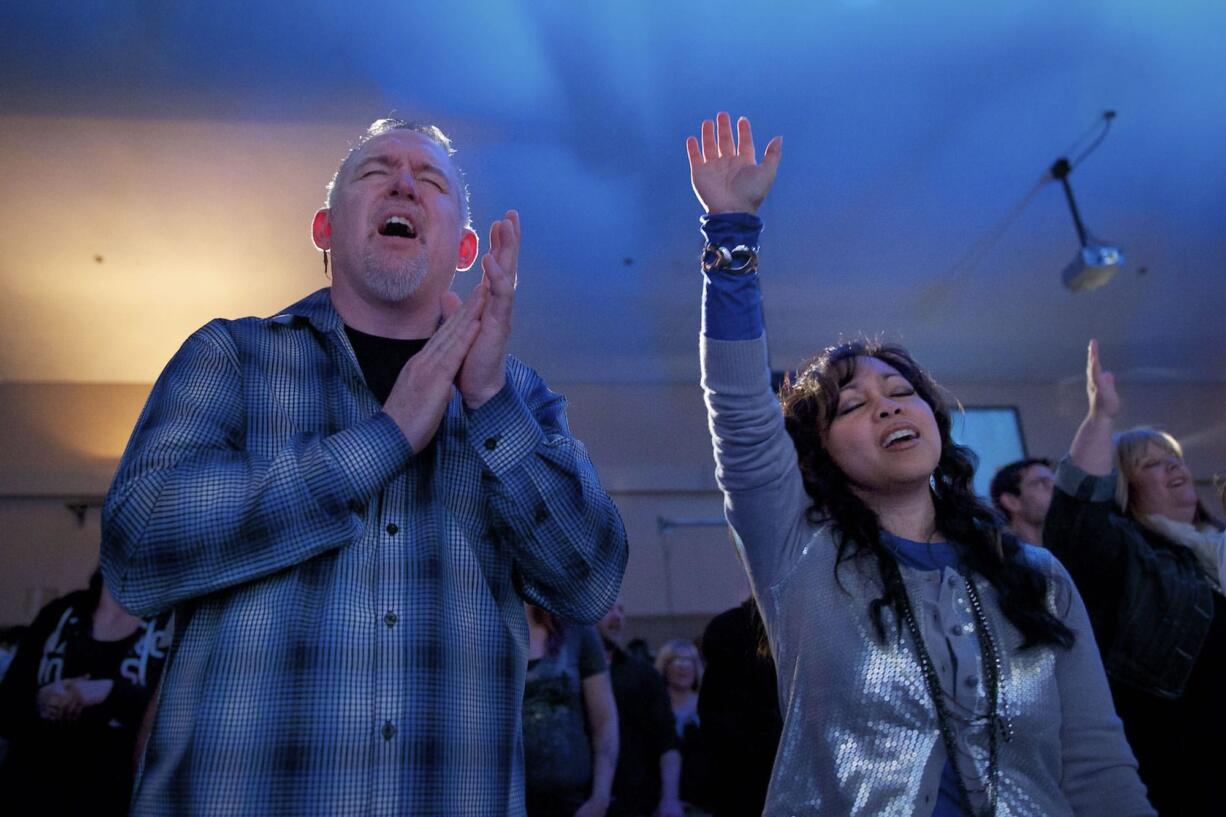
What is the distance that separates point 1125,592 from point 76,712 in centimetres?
223

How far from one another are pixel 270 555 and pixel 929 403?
1007 mm

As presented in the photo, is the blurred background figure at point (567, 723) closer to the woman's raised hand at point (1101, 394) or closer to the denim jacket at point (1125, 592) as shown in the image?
the denim jacket at point (1125, 592)

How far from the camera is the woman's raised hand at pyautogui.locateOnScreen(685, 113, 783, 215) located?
4.23 ft

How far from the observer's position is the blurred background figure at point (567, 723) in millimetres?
2436

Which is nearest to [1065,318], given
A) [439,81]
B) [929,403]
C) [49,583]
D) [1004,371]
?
[1004,371]

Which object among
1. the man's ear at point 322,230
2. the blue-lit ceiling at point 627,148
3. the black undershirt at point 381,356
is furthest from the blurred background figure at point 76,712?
the blue-lit ceiling at point 627,148

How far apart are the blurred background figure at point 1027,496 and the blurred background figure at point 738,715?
1.05m

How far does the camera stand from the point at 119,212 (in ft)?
17.2

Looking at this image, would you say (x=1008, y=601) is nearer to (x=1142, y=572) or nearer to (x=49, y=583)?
(x=1142, y=572)

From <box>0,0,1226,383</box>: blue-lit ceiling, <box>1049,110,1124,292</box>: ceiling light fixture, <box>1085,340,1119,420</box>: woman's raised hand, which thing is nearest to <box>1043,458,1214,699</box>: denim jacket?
<box>1085,340,1119,420</box>: woman's raised hand

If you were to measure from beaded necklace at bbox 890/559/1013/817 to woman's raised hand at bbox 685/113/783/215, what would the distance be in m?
0.52

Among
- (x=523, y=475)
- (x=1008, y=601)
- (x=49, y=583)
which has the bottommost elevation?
(x=1008, y=601)

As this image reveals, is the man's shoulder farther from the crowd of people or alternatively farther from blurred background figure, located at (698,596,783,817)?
blurred background figure, located at (698,596,783,817)

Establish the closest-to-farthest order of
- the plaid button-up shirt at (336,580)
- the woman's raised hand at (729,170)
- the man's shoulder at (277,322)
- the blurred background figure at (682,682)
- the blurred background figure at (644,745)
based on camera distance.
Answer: the plaid button-up shirt at (336,580) → the man's shoulder at (277,322) → the woman's raised hand at (729,170) → the blurred background figure at (644,745) → the blurred background figure at (682,682)
